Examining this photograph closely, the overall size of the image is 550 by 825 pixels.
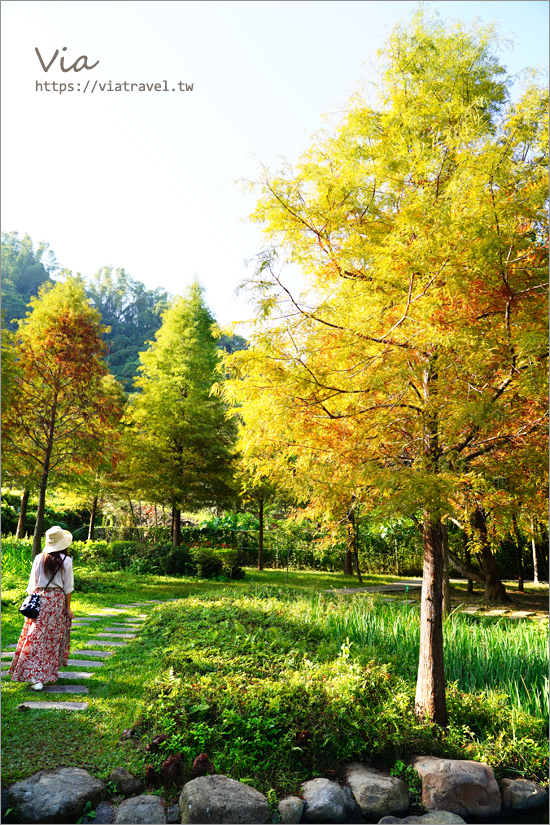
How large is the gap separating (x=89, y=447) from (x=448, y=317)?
8.03 meters

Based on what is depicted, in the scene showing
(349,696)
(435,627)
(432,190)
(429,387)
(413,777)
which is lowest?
(413,777)

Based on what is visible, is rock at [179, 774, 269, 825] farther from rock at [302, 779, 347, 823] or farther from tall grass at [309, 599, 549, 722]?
tall grass at [309, 599, 549, 722]

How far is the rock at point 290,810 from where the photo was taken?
304 centimetres

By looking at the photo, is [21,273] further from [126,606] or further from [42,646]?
[42,646]

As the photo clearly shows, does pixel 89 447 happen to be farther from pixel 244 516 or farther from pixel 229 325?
pixel 244 516

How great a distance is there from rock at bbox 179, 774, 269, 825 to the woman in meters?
2.16

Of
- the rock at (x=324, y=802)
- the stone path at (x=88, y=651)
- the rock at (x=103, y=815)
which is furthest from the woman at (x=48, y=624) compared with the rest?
the rock at (x=324, y=802)

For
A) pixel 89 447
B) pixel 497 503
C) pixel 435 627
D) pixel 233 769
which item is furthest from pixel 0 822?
pixel 89 447

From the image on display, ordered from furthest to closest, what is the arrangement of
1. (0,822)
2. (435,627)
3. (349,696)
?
(435,627) < (349,696) < (0,822)

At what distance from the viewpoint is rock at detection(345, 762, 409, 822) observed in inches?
127

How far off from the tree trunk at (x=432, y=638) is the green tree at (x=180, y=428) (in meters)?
8.93

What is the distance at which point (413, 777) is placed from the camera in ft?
11.4

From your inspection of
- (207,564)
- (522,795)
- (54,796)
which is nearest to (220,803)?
(54,796)

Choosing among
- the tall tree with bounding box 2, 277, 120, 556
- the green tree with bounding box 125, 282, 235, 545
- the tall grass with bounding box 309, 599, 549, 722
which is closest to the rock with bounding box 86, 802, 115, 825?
the tall grass with bounding box 309, 599, 549, 722
